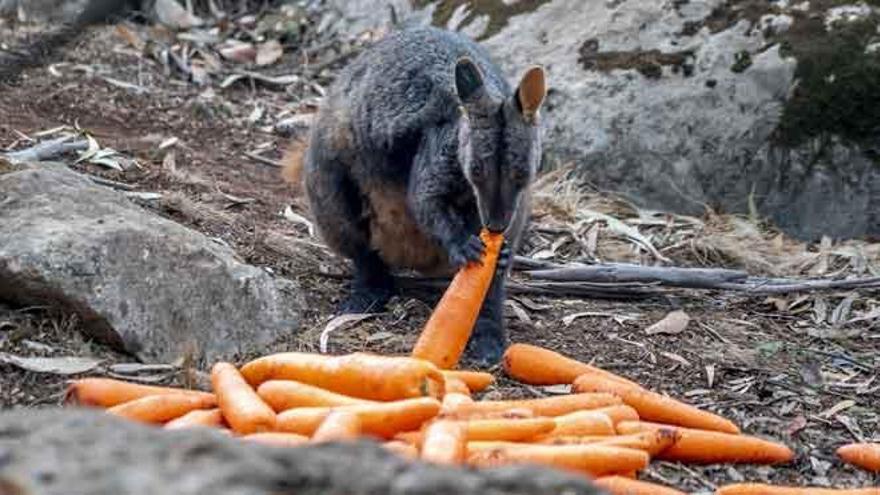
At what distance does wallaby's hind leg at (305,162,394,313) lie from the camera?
6.14m

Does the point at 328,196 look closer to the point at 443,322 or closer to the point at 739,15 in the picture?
the point at 443,322

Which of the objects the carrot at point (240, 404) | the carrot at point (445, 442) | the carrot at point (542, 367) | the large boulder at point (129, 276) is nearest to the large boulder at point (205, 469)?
the carrot at point (445, 442)

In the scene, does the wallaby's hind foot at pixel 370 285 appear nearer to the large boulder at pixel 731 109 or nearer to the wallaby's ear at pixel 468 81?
the wallaby's ear at pixel 468 81

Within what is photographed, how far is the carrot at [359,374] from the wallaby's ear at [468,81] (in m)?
1.35

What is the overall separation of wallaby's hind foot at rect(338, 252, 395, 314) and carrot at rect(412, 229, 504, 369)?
27.8 inches

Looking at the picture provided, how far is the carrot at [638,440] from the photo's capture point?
414 cm

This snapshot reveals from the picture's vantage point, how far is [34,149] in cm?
713

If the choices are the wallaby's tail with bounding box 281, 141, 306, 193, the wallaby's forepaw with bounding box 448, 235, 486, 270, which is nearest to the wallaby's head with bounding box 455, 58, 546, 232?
the wallaby's forepaw with bounding box 448, 235, 486, 270

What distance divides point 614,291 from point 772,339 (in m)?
0.74

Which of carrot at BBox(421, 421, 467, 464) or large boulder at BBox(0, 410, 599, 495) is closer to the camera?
large boulder at BBox(0, 410, 599, 495)

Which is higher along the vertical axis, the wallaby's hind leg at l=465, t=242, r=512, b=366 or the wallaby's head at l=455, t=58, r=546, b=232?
the wallaby's head at l=455, t=58, r=546, b=232

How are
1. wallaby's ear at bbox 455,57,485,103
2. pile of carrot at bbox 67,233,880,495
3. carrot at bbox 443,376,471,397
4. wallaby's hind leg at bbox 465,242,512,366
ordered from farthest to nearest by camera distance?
wallaby's hind leg at bbox 465,242,512,366, wallaby's ear at bbox 455,57,485,103, carrot at bbox 443,376,471,397, pile of carrot at bbox 67,233,880,495

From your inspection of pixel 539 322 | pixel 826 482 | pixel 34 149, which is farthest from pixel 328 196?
pixel 826 482

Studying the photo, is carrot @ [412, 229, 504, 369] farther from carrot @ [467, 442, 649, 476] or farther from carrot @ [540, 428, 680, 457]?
carrot @ [467, 442, 649, 476]
